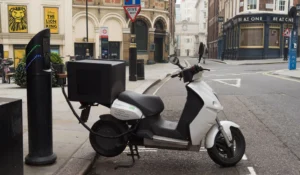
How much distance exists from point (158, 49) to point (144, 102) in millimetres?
33265

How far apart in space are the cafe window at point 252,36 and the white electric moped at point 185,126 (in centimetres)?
3502

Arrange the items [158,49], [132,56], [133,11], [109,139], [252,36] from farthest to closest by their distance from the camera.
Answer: [252,36] → [158,49] → [132,56] → [133,11] → [109,139]

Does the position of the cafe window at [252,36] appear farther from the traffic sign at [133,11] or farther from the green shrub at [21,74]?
the green shrub at [21,74]

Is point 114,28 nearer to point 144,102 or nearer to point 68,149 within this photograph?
point 68,149

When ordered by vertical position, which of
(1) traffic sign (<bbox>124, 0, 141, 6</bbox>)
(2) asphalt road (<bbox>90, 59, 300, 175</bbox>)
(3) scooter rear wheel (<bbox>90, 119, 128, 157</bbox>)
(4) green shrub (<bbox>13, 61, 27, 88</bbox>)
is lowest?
(2) asphalt road (<bbox>90, 59, 300, 175</bbox>)

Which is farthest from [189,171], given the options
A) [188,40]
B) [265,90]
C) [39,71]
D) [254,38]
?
[188,40]

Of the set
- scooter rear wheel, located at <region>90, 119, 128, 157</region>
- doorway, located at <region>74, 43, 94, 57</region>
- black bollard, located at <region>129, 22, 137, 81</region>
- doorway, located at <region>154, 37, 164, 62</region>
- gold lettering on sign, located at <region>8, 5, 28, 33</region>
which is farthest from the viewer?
doorway, located at <region>154, 37, 164, 62</region>

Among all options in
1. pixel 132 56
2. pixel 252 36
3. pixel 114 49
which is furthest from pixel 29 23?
pixel 252 36

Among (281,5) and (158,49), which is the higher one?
(281,5)

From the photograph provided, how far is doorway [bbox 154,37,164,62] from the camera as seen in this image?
36.7 metres

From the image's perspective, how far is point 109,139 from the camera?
15.5ft

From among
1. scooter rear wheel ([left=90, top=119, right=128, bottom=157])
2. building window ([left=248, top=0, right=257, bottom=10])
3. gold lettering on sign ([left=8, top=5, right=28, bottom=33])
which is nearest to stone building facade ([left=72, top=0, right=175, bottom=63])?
gold lettering on sign ([left=8, top=5, right=28, bottom=33])

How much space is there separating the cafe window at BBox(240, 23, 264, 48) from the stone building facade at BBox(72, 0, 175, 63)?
9.36 metres

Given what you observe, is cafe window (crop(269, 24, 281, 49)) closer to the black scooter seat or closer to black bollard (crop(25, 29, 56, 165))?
the black scooter seat
